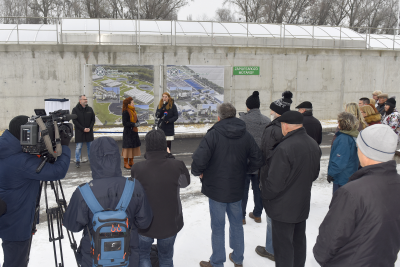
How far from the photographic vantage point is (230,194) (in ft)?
12.2

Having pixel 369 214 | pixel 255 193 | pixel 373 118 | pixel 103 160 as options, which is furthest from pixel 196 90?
pixel 369 214

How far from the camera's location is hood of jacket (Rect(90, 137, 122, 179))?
8.57ft

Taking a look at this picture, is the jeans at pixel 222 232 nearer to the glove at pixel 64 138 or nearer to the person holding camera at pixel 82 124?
the glove at pixel 64 138

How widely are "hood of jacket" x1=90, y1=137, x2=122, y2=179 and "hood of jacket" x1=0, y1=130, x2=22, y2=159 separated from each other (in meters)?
0.96

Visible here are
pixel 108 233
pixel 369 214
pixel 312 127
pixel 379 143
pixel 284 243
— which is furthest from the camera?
pixel 312 127

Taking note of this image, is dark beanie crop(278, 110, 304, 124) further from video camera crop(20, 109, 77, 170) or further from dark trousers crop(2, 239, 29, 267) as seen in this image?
dark trousers crop(2, 239, 29, 267)

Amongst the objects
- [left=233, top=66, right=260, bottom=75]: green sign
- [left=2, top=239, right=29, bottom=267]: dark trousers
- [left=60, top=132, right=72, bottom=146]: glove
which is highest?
[left=233, top=66, right=260, bottom=75]: green sign

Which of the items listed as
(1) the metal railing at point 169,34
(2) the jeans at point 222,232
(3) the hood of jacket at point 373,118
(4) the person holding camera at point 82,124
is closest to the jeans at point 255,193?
(2) the jeans at point 222,232

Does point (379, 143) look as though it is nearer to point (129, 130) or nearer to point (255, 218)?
point (255, 218)

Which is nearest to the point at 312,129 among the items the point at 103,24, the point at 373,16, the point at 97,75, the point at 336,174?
the point at 336,174

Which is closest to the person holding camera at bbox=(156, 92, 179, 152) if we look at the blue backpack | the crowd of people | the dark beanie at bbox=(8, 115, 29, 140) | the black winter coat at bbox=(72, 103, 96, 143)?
the black winter coat at bbox=(72, 103, 96, 143)

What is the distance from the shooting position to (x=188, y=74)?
13.5m

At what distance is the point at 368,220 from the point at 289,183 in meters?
1.21

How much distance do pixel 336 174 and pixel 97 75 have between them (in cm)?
1041
